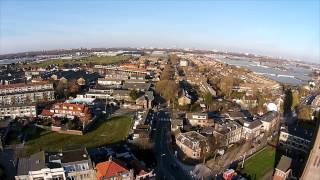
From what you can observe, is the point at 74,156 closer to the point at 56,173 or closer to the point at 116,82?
the point at 56,173

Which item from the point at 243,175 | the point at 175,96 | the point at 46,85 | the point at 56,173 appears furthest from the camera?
the point at 46,85

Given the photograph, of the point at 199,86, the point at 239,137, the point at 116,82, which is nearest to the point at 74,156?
the point at 239,137

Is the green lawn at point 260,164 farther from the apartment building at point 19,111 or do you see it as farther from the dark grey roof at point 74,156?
the apartment building at point 19,111

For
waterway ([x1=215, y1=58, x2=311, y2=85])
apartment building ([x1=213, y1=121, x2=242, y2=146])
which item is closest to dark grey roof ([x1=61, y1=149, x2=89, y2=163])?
apartment building ([x1=213, y1=121, x2=242, y2=146])

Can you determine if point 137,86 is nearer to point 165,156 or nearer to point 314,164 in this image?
point 165,156

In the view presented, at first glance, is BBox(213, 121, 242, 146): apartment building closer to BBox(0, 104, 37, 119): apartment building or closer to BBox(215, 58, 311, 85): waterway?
BBox(0, 104, 37, 119): apartment building

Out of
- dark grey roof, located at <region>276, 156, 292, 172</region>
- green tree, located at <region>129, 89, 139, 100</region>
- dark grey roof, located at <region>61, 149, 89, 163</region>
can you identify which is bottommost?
dark grey roof, located at <region>276, 156, 292, 172</region>
